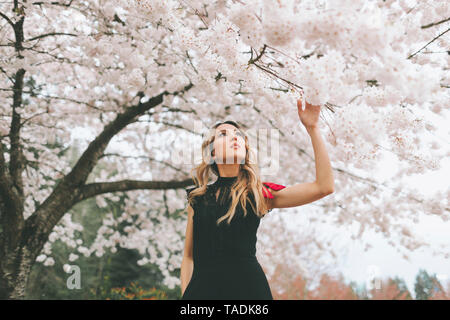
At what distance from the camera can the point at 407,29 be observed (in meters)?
2.11

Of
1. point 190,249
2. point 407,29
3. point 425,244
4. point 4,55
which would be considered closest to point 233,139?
point 190,249

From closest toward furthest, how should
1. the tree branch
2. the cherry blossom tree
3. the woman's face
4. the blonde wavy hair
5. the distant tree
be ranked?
the cherry blossom tree → the blonde wavy hair → the woman's face → the tree branch → the distant tree

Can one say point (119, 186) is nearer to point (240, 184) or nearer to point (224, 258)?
point (240, 184)

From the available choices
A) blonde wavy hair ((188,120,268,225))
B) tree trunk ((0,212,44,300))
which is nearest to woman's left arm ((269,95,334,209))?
blonde wavy hair ((188,120,268,225))

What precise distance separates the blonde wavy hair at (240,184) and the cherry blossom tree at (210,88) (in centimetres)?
36

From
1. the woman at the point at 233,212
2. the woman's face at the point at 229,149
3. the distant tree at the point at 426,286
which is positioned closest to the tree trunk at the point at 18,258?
the woman at the point at 233,212

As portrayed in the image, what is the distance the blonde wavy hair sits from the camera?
5.63 feet

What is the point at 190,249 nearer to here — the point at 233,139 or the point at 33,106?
the point at 233,139

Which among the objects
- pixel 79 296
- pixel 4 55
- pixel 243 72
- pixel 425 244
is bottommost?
pixel 79 296

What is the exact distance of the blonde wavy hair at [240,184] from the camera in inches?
67.6

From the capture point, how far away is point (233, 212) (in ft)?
5.48

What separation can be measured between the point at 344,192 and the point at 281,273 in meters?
9.20

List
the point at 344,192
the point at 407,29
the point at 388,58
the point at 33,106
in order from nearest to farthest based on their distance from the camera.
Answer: the point at 388,58, the point at 407,29, the point at 33,106, the point at 344,192

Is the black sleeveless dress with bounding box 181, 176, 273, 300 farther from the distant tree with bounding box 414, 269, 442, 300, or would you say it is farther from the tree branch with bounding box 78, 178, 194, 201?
the distant tree with bounding box 414, 269, 442, 300
